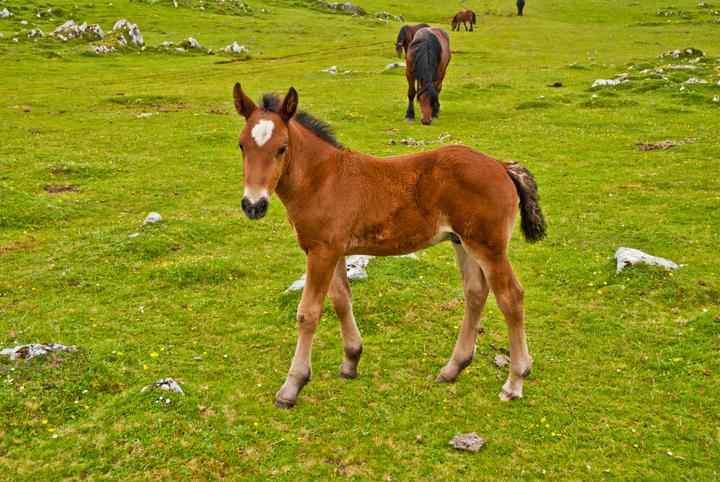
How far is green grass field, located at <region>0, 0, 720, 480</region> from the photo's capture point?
19.8 ft

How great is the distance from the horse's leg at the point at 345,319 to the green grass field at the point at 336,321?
0.24 m

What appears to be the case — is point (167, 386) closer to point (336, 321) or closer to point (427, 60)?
point (336, 321)

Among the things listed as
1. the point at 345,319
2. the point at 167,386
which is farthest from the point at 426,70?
the point at 167,386

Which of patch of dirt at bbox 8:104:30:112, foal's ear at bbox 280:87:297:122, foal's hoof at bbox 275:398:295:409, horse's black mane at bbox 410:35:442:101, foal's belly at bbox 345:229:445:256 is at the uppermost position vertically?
horse's black mane at bbox 410:35:442:101

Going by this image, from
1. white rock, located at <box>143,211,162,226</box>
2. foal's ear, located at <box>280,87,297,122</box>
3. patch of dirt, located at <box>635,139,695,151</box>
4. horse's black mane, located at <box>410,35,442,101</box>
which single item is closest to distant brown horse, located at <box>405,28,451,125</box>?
horse's black mane, located at <box>410,35,442,101</box>

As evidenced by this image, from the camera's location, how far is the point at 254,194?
A: 588 centimetres

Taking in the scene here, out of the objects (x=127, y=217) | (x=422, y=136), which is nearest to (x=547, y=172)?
(x=422, y=136)

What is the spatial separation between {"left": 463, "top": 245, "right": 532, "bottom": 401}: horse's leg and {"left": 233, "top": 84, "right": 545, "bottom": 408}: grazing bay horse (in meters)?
0.01

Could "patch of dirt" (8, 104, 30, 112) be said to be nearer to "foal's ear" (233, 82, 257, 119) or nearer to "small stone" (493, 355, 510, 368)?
"foal's ear" (233, 82, 257, 119)

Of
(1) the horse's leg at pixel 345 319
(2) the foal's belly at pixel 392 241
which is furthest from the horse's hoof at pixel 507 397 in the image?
(2) the foal's belly at pixel 392 241

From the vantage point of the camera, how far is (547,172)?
1734cm

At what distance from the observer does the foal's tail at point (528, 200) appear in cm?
692

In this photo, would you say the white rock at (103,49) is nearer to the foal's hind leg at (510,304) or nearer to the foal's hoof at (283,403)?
the foal's hoof at (283,403)

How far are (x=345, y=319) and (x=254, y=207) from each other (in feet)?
7.48
